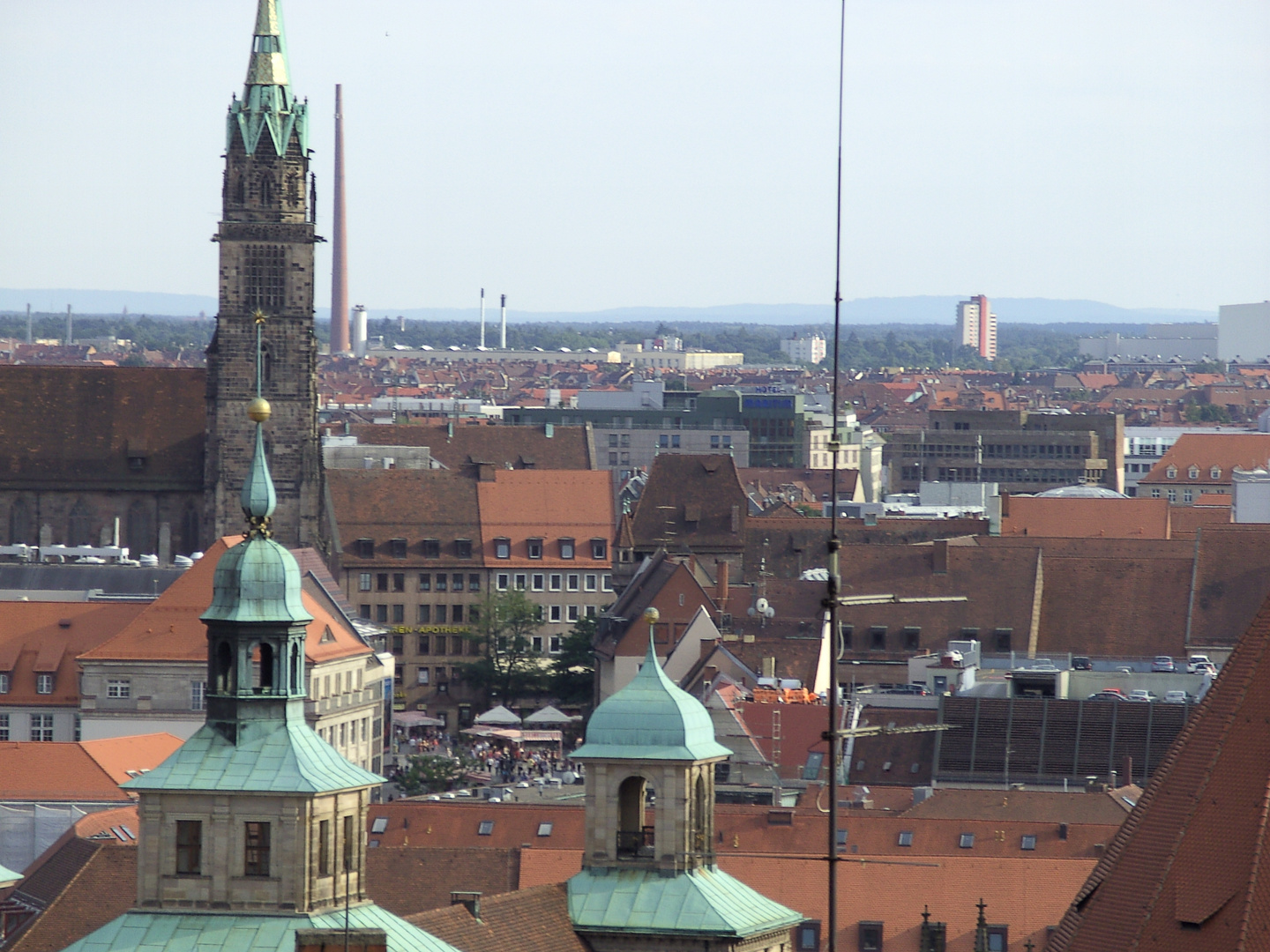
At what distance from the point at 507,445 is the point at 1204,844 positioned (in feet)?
425

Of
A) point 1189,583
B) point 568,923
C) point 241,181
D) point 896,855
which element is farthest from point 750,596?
point 568,923

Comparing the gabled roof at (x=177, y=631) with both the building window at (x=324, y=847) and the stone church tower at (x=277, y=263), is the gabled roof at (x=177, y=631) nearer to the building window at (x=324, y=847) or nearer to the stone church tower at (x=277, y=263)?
the stone church tower at (x=277, y=263)

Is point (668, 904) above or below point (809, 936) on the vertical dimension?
above

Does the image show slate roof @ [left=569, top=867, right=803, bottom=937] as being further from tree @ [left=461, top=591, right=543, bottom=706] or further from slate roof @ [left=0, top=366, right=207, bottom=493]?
slate roof @ [left=0, top=366, right=207, bottom=493]

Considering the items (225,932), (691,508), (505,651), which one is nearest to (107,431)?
(505,651)

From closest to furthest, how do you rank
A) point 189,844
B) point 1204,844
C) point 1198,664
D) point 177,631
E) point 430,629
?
point 1204,844
point 189,844
point 1198,664
point 177,631
point 430,629

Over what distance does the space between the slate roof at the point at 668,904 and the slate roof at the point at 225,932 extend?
153 inches

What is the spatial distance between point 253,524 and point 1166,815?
1659cm

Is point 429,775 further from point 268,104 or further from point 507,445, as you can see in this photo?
point 507,445

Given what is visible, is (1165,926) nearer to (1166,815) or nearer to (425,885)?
(1166,815)

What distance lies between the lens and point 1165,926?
1362 inches

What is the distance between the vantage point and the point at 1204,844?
35.0 meters

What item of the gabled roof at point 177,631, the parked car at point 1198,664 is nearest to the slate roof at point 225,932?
the parked car at point 1198,664

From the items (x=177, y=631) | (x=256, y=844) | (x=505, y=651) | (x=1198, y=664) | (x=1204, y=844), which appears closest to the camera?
(x=1204, y=844)
